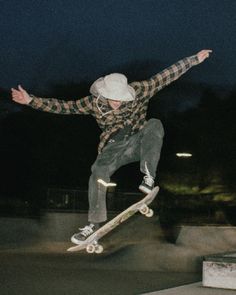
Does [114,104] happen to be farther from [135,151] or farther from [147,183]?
[147,183]

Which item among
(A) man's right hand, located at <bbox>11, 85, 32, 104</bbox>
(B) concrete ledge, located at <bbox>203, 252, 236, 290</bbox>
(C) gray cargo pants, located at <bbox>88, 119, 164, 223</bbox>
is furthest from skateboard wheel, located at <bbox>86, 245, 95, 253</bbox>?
(B) concrete ledge, located at <bbox>203, 252, 236, 290</bbox>

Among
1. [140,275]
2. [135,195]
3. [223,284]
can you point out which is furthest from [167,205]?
[223,284]

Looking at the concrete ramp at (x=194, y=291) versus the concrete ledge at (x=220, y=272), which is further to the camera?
the concrete ledge at (x=220, y=272)

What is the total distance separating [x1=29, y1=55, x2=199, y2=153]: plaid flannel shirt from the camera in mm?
4434

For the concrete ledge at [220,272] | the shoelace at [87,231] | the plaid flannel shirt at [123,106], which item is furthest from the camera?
the concrete ledge at [220,272]

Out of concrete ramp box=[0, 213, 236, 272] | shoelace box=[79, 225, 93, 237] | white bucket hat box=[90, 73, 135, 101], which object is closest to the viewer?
white bucket hat box=[90, 73, 135, 101]

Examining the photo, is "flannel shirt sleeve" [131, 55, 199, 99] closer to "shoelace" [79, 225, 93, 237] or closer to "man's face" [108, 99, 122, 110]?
"man's face" [108, 99, 122, 110]

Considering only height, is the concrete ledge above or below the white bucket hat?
below

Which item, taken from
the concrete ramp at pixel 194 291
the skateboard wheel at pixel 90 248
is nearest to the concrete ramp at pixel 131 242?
the concrete ramp at pixel 194 291

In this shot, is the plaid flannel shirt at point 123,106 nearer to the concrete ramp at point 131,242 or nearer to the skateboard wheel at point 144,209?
the skateboard wheel at point 144,209

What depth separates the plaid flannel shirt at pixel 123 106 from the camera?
4.43 m

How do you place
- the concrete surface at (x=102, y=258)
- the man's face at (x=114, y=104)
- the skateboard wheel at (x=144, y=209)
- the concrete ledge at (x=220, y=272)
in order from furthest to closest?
the concrete surface at (x=102, y=258) < the concrete ledge at (x=220, y=272) < the skateboard wheel at (x=144, y=209) < the man's face at (x=114, y=104)

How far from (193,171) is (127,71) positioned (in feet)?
57.3

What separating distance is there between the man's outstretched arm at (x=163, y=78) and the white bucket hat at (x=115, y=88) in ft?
0.93
